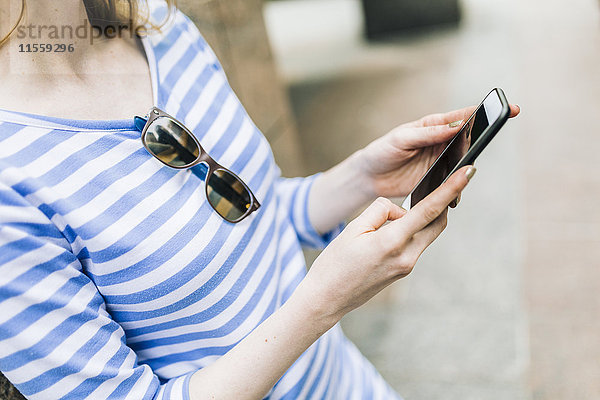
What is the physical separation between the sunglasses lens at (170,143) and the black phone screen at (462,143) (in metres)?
0.28

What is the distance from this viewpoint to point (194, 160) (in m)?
0.71

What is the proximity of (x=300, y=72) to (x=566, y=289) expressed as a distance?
2468 mm

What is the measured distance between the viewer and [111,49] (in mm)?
771

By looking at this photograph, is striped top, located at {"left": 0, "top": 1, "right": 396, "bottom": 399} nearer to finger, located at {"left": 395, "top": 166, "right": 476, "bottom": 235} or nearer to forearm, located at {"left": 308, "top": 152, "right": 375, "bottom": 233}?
forearm, located at {"left": 308, "top": 152, "right": 375, "bottom": 233}

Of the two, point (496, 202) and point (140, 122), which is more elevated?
point (140, 122)

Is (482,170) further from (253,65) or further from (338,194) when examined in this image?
(338,194)

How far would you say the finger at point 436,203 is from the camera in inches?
22.9

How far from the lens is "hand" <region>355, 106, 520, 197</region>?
754 mm

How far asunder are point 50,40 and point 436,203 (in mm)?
482

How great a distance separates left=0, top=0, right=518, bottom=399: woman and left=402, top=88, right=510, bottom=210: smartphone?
0.03 m

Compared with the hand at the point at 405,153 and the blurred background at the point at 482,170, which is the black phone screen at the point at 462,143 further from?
the blurred background at the point at 482,170

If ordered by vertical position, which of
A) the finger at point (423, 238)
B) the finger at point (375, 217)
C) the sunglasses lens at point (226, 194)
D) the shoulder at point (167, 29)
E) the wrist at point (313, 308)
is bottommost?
the wrist at point (313, 308)

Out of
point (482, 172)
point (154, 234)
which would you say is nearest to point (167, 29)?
point (154, 234)

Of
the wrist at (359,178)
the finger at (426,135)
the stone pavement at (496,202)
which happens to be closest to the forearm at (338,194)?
the wrist at (359,178)
